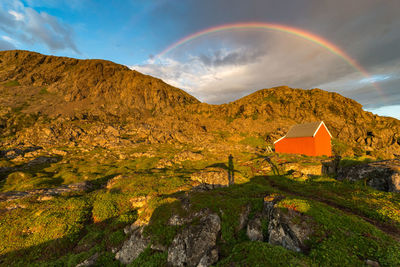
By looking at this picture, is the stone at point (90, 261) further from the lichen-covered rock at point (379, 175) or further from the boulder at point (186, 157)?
the boulder at point (186, 157)

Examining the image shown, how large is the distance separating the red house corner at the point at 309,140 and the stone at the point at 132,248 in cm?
5151

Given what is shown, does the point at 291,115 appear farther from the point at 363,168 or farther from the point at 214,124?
the point at 363,168

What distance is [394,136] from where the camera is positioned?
80.2 meters

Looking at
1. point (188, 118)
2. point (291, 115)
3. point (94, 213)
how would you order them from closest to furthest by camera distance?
point (94, 213) < point (291, 115) < point (188, 118)

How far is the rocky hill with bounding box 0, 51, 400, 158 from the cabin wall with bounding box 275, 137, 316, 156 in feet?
72.0

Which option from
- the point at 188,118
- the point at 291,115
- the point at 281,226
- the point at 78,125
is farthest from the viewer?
the point at 188,118

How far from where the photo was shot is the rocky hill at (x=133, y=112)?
8694cm

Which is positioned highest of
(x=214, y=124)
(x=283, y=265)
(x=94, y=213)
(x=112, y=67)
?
(x=112, y=67)

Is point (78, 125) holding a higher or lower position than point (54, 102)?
lower

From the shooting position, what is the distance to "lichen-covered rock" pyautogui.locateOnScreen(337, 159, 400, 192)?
1898cm

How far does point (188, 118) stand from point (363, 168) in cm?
10043

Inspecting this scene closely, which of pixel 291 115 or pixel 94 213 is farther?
pixel 291 115

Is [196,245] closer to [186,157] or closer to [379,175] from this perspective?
[379,175]

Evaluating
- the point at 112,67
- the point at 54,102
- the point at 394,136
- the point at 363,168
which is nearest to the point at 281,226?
the point at 363,168
